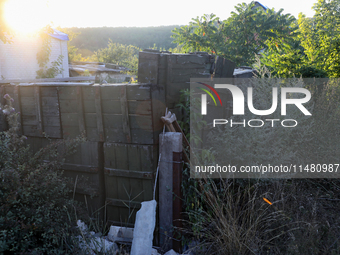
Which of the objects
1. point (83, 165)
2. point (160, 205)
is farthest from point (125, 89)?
point (160, 205)

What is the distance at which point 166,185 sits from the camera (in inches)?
147

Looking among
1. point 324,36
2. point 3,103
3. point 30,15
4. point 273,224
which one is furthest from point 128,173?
point 30,15

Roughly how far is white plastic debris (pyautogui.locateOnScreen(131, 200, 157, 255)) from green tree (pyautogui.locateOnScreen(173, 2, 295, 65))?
652 cm

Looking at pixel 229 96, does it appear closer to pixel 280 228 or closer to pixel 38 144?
pixel 280 228

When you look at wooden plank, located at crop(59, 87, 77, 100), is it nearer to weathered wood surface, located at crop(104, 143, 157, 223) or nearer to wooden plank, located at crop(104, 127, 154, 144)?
wooden plank, located at crop(104, 127, 154, 144)

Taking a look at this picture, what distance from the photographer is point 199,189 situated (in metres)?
3.86

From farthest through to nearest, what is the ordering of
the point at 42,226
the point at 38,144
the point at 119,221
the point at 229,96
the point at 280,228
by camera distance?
the point at 229,96 → the point at 38,144 → the point at 119,221 → the point at 280,228 → the point at 42,226

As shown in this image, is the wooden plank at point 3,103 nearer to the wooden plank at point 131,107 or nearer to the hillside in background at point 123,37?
the wooden plank at point 131,107

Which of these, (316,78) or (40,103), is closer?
(40,103)

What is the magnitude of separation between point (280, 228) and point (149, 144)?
1.93 m

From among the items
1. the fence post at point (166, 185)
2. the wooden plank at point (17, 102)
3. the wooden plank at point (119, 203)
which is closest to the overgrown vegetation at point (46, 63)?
the wooden plank at point (17, 102)

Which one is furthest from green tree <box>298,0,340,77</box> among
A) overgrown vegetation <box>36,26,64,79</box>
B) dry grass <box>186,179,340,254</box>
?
overgrown vegetation <box>36,26,64,79</box>

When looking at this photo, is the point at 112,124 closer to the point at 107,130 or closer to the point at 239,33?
the point at 107,130

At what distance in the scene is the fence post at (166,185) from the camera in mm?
3660
